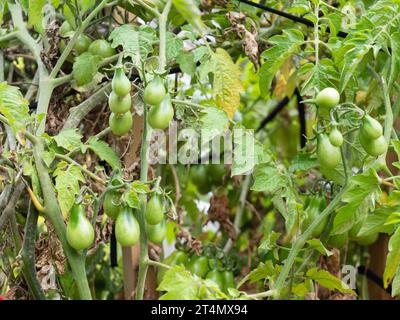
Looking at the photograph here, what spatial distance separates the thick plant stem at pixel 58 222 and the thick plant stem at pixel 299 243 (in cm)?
27

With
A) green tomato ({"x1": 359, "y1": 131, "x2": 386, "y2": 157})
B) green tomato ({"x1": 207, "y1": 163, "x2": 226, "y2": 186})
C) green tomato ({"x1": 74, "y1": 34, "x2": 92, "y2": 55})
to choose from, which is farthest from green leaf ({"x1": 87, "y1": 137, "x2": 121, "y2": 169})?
green tomato ({"x1": 207, "y1": 163, "x2": 226, "y2": 186})

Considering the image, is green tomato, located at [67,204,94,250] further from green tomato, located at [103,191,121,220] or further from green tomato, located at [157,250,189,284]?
green tomato, located at [157,250,189,284]

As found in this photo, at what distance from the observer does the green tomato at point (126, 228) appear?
86 centimetres

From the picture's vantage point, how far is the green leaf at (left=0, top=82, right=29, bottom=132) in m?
0.92

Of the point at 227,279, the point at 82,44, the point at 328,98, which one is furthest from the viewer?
the point at 227,279

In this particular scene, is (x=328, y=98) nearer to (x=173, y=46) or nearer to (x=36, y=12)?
(x=173, y=46)

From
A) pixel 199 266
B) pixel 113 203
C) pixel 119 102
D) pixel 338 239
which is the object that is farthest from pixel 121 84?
pixel 199 266

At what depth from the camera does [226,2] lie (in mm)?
1317

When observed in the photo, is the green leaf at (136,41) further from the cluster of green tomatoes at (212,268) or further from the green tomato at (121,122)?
the cluster of green tomatoes at (212,268)

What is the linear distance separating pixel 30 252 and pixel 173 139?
38 centimetres

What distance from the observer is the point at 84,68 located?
114 cm

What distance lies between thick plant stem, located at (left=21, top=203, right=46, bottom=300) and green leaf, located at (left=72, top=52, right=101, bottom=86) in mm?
232

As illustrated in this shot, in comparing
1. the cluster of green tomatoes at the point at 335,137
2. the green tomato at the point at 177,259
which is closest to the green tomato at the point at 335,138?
the cluster of green tomatoes at the point at 335,137
